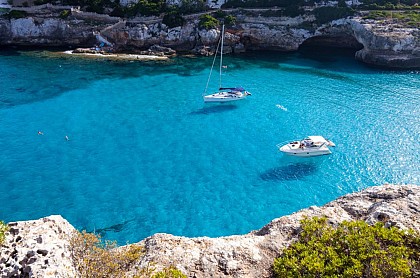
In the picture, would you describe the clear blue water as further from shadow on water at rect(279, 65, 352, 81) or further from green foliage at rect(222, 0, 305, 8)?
green foliage at rect(222, 0, 305, 8)

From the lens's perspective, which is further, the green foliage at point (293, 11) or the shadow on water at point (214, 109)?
the green foliage at point (293, 11)

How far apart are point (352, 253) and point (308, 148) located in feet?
78.6

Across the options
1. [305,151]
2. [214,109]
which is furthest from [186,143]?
[305,151]

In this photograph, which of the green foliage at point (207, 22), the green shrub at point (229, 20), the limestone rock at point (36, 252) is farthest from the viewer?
the green shrub at point (229, 20)

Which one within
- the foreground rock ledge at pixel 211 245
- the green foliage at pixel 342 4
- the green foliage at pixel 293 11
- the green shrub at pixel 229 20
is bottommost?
the foreground rock ledge at pixel 211 245

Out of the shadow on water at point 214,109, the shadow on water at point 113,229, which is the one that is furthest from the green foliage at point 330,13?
the shadow on water at point 113,229

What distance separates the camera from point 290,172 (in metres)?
33.4

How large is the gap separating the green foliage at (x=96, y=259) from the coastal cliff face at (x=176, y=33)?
198 ft

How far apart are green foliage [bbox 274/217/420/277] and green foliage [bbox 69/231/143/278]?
240 inches

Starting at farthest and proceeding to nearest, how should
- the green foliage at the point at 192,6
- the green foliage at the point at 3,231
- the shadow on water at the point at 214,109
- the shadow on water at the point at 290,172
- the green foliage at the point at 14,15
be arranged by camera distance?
the green foliage at the point at 192,6
the green foliage at the point at 14,15
the shadow on water at the point at 214,109
the shadow on water at the point at 290,172
the green foliage at the point at 3,231

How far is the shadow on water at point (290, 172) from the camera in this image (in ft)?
107

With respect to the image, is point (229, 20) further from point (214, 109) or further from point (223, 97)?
point (214, 109)

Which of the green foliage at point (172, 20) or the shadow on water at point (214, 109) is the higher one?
the green foliage at point (172, 20)

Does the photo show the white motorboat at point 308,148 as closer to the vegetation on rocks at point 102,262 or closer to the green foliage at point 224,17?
the vegetation on rocks at point 102,262
